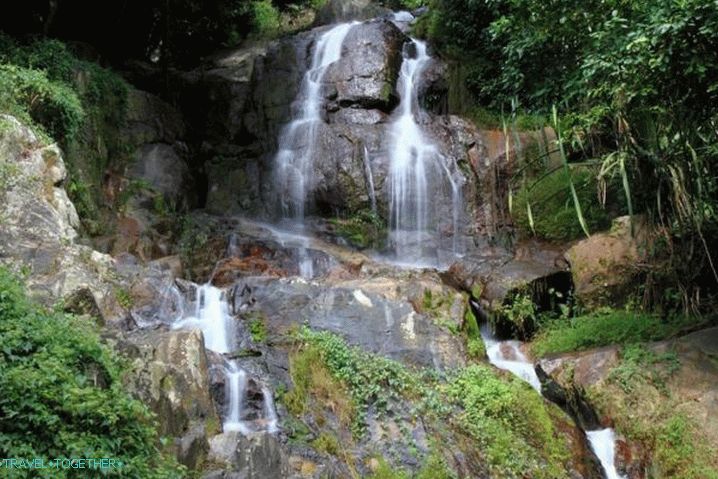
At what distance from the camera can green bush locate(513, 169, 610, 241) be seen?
11.8 m

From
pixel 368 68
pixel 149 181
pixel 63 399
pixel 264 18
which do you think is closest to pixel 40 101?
pixel 149 181

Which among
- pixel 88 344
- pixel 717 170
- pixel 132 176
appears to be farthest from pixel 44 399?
pixel 132 176

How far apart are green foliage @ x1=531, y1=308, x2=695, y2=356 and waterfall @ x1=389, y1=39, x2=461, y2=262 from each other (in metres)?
3.52

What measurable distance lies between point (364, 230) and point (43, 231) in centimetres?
685

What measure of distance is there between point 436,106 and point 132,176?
752 centimetres

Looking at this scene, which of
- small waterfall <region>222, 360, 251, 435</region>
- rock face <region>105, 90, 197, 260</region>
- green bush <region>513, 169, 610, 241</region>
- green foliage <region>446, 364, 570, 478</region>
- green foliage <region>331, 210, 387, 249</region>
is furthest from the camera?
green foliage <region>331, 210, 387, 249</region>

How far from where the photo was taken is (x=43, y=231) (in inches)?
276

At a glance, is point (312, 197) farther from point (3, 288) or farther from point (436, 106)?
point (3, 288)

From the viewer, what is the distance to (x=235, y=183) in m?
14.3

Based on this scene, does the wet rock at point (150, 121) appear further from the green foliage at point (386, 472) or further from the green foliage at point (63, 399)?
the green foliage at point (386, 472)

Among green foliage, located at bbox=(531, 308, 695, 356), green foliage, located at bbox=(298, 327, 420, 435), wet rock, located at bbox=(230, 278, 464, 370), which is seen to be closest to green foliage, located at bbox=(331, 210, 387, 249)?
wet rock, located at bbox=(230, 278, 464, 370)

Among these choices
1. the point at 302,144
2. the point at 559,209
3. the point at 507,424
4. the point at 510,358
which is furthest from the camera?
the point at 302,144

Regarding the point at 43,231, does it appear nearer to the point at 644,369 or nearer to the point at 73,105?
the point at 73,105

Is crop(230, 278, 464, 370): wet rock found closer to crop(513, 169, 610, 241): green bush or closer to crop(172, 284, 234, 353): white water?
crop(172, 284, 234, 353): white water
